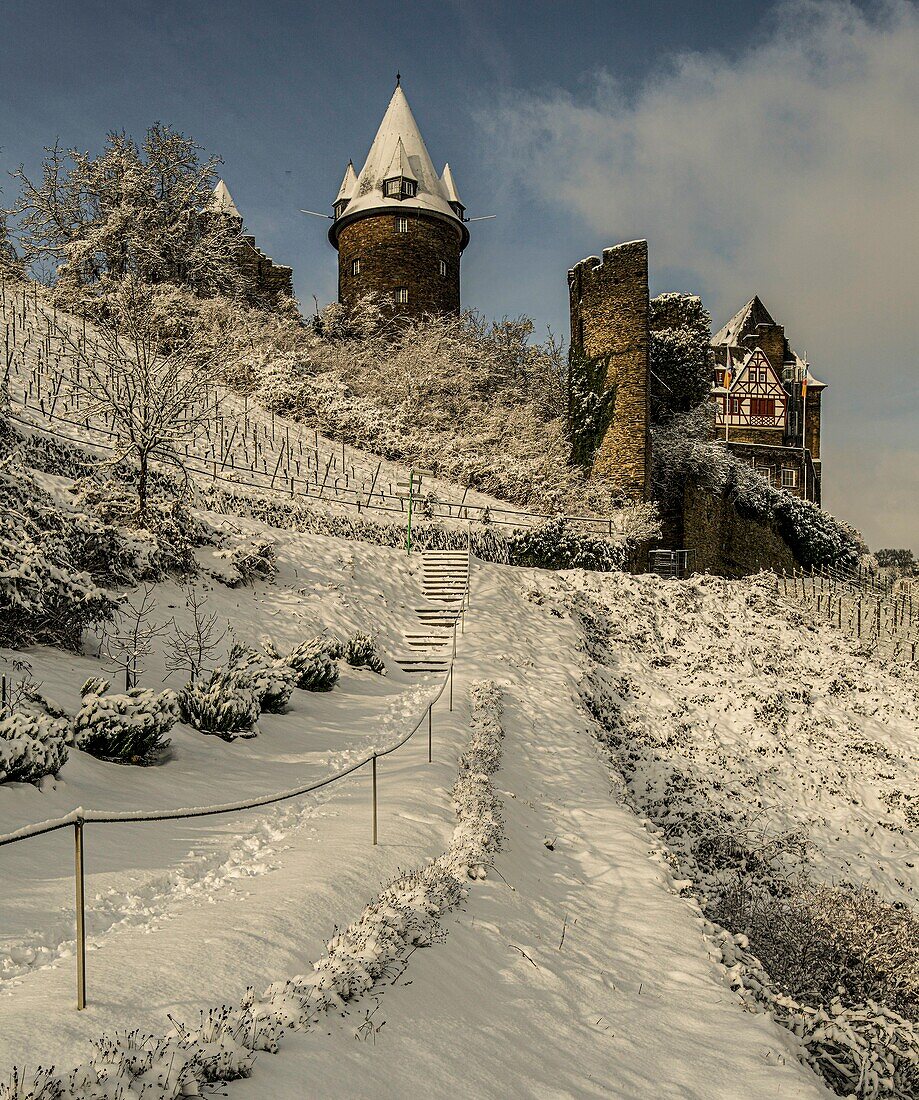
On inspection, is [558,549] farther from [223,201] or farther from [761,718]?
[223,201]

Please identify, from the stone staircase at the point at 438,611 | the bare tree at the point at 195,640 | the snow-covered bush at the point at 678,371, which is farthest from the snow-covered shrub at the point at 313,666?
the snow-covered bush at the point at 678,371

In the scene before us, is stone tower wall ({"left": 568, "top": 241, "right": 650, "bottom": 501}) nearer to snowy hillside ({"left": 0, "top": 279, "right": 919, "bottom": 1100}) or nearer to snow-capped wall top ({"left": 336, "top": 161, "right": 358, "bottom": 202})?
snowy hillside ({"left": 0, "top": 279, "right": 919, "bottom": 1100})

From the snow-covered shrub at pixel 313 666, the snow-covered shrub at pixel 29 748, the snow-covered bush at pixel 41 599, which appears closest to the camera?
the snow-covered shrub at pixel 29 748

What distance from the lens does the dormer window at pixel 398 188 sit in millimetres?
37625

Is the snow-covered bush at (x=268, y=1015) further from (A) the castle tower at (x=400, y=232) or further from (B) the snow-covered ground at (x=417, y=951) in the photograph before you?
(A) the castle tower at (x=400, y=232)

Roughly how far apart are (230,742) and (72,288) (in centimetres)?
2829

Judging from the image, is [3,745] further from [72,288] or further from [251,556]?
[72,288]

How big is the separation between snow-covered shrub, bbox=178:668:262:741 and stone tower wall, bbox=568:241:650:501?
57.9ft

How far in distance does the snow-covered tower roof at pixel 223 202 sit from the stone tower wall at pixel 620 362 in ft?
65.9

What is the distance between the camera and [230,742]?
817 cm

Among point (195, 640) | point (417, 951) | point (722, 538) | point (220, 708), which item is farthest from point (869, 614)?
point (417, 951)

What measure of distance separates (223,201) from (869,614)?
126 feet

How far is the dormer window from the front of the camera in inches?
1481

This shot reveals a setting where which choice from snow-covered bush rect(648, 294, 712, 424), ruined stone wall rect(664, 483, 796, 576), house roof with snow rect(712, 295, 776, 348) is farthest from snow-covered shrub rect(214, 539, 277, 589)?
house roof with snow rect(712, 295, 776, 348)
